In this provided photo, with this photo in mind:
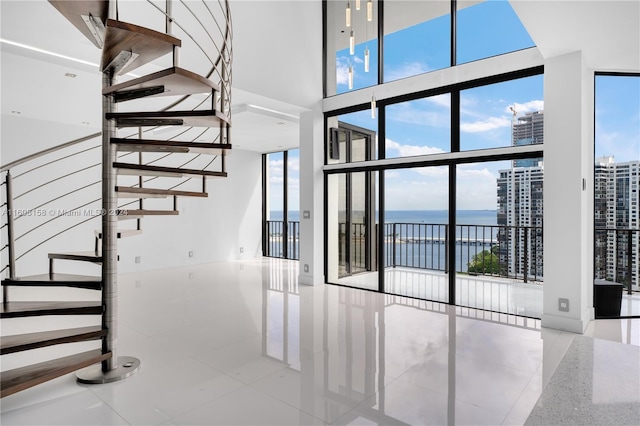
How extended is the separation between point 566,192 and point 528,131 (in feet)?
2.94

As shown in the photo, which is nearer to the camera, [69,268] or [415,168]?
[415,168]

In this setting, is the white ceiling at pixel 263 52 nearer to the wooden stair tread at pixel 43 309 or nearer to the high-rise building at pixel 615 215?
the high-rise building at pixel 615 215

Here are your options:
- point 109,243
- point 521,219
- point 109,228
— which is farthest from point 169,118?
point 521,219

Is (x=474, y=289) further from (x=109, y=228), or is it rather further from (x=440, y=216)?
(x=109, y=228)

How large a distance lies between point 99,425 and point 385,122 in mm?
4968

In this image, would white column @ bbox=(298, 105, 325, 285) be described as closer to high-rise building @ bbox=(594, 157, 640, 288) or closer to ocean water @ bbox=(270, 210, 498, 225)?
ocean water @ bbox=(270, 210, 498, 225)

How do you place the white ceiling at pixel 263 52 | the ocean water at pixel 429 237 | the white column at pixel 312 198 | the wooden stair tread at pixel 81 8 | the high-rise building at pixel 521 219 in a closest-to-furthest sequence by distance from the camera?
the wooden stair tread at pixel 81 8 < the white ceiling at pixel 263 52 < the high-rise building at pixel 521 219 < the ocean water at pixel 429 237 < the white column at pixel 312 198

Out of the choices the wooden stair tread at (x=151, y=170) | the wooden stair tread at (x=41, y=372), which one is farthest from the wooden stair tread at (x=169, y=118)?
the wooden stair tread at (x=41, y=372)

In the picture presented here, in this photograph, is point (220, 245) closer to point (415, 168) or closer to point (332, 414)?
point (415, 168)

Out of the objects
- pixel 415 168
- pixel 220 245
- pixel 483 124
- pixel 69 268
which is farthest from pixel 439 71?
pixel 69 268

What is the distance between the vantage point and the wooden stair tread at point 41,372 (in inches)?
94.3

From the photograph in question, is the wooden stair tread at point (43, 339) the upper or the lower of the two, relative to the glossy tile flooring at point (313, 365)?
upper

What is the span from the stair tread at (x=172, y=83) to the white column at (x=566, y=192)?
3588mm

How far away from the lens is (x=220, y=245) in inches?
359
